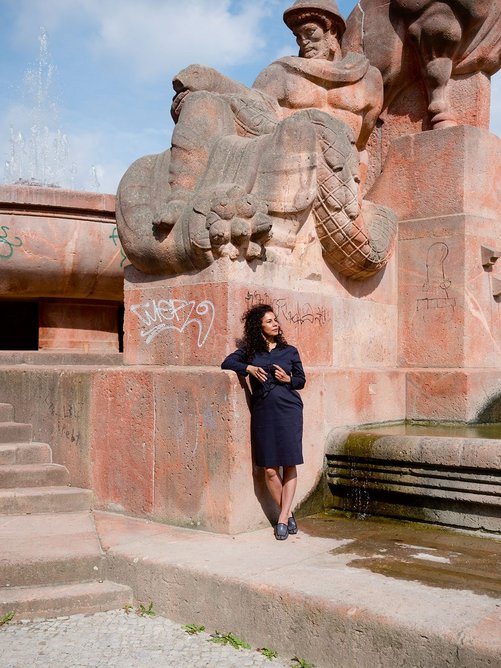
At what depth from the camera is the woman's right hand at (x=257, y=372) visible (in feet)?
14.4

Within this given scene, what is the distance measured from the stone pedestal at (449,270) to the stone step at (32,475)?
286 cm

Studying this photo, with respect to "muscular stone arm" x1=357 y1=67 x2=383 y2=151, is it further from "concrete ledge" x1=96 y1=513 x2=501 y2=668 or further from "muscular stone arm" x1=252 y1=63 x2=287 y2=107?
"concrete ledge" x1=96 y1=513 x2=501 y2=668

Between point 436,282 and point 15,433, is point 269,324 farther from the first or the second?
point 15,433

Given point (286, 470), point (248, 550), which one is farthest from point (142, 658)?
point (286, 470)

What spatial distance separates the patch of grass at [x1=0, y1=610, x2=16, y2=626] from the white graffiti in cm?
187

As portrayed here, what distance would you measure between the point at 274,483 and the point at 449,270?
2760mm

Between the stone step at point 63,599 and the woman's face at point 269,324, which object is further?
the woman's face at point 269,324

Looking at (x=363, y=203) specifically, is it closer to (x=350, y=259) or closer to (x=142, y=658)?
(x=350, y=259)

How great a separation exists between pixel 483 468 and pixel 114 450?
237 cm

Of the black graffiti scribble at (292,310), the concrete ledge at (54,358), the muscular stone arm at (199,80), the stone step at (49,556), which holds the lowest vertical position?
the stone step at (49,556)

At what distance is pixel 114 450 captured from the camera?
5141 mm

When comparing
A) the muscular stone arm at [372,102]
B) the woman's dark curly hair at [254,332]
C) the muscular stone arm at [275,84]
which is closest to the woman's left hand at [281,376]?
the woman's dark curly hair at [254,332]

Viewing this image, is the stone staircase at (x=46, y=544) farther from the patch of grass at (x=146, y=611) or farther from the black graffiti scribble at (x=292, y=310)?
the black graffiti scribble at (x=292, y=310)

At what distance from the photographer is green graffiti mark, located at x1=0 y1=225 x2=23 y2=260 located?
7.49m
